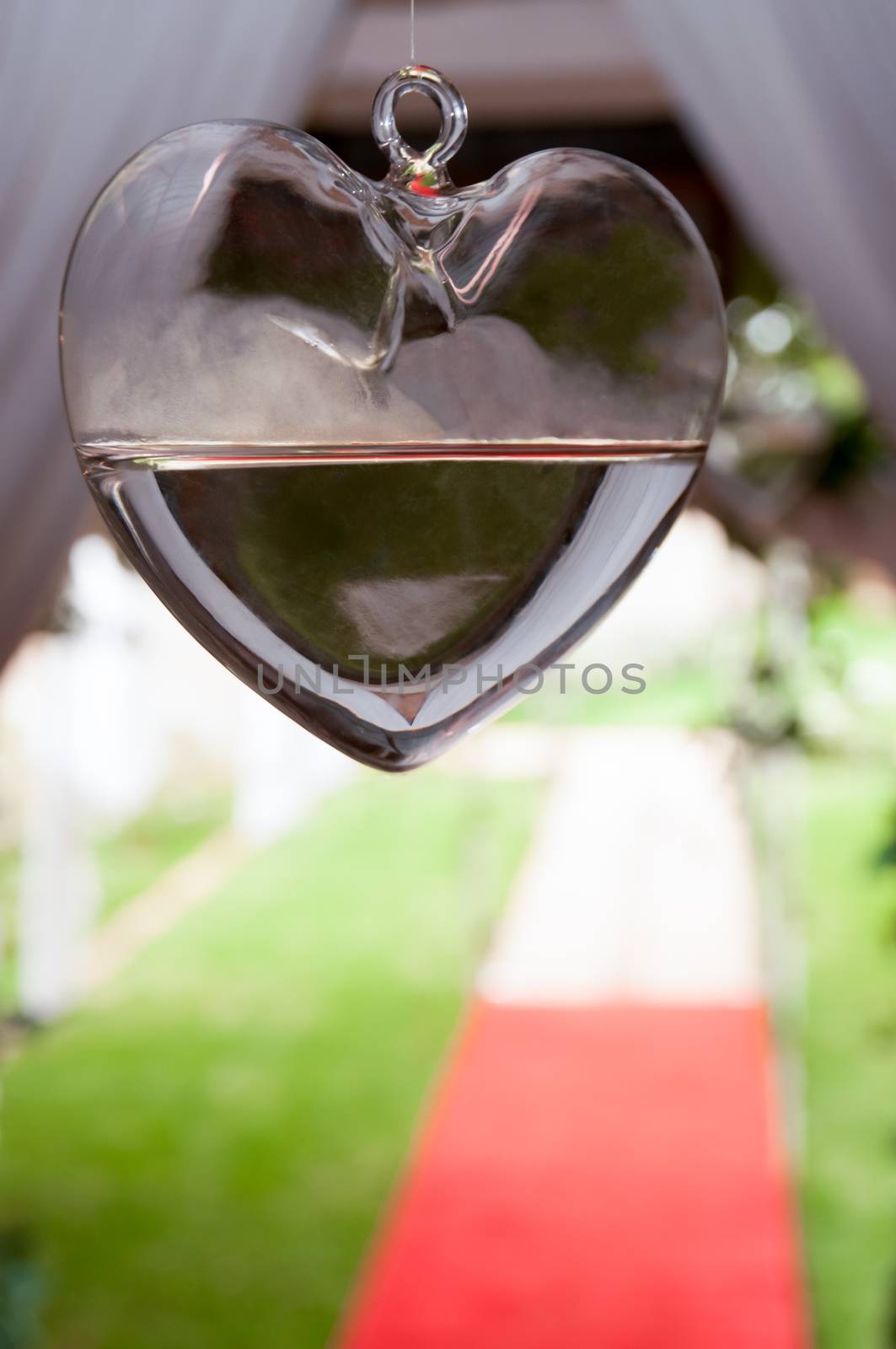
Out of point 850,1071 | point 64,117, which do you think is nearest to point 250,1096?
point 850,1071

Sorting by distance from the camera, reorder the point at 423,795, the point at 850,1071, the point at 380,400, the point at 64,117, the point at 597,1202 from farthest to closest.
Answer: the point at 423,795, the point at 850,1071, the point at 597,1202, the point at 64,117, the point at 380,400

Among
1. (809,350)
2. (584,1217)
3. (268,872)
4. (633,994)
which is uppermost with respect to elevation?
(809,350)

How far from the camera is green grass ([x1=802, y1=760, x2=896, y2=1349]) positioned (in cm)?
290

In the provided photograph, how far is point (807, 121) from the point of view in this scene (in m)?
1.03

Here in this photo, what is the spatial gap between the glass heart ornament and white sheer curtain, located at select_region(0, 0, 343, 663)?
0.74 metres

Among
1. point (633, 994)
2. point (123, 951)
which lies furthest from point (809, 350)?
point (123, 951)

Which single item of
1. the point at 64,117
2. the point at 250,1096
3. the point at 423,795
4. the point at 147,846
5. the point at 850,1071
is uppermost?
the point at 64,117

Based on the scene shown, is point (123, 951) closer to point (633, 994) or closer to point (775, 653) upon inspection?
point (633, 994)

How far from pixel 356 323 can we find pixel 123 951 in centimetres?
503

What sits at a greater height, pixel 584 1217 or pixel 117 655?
pixel 117 655

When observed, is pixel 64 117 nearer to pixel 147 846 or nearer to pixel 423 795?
pixel 147 846

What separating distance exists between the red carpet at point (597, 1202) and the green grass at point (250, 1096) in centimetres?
20

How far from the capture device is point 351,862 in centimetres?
613

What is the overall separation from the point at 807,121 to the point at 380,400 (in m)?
0.86
